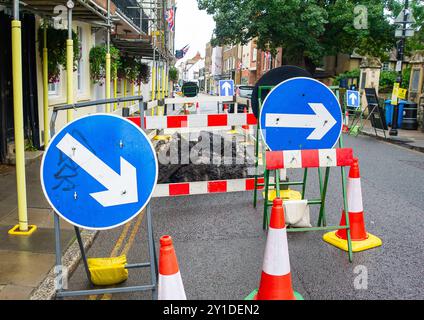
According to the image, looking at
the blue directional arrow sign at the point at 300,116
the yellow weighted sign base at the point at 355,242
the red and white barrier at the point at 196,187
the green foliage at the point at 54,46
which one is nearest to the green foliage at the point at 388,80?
the green foliage at the point at 54,46

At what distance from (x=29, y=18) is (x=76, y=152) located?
7.03 metres

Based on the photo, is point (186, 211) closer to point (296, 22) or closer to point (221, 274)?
point (221, 274)

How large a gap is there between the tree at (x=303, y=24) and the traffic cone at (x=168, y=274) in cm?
2707

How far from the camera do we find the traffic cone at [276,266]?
346cm

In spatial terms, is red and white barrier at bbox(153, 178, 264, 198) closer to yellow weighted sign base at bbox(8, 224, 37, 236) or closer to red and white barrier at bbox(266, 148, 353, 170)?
yellow weighted sign base at bbox(8, 224, 37, 236)

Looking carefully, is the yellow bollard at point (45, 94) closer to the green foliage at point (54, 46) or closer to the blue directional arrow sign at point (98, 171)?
the green foliage at point (54, 46)

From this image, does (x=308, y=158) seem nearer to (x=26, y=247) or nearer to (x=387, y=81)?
(x=26, y=247)

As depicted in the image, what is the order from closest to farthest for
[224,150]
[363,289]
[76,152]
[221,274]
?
1. [76,152]
2. [363,289]
3. [221,274]
4. [224,150]

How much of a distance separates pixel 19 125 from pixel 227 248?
2.65 meters

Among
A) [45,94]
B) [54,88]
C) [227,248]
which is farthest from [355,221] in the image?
[54,88]

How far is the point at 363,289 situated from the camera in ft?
13.0

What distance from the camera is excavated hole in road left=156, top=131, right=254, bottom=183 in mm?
7621

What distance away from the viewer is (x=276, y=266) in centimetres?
347

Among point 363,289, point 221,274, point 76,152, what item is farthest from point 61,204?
point 363,289
